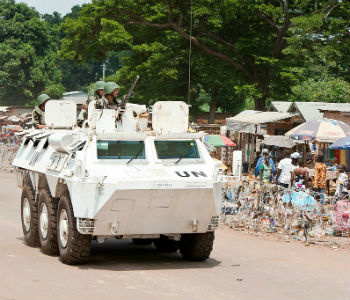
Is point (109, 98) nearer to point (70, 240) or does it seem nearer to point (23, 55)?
point (70, 240)

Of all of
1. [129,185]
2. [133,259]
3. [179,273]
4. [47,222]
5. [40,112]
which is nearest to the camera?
[129,185]

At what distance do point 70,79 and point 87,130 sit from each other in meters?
98.3

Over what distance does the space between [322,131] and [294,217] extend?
9090 millimetres

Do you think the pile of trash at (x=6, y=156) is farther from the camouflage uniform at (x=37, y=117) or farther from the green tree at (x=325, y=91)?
the camouflage uniform at (x=37, y=117)

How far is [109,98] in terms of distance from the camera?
13312 millimetres

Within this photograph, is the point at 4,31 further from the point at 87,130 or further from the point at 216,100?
the point at 87,130

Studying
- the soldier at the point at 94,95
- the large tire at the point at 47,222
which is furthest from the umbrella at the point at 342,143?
the large tire at the point at 47,222

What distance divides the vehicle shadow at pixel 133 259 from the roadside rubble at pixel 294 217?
315 cm

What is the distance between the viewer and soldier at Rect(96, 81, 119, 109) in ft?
42.5

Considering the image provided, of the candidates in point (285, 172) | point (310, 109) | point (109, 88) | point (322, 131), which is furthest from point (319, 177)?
point (310, 109)

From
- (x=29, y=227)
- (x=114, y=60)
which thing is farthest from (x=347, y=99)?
(x=114, y=60)

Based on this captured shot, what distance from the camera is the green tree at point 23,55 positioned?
79.6 meters

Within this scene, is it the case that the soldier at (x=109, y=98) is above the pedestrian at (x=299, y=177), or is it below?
above

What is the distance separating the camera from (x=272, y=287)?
33.4 feet
